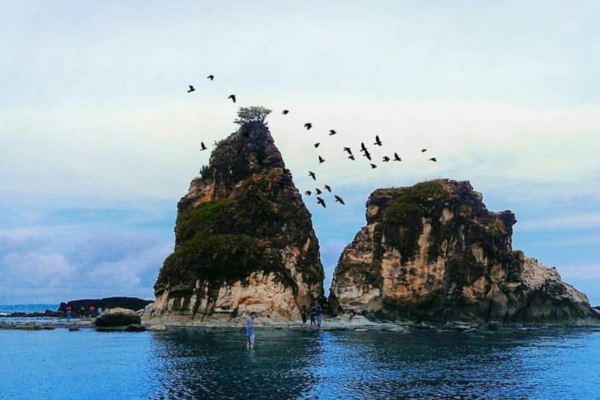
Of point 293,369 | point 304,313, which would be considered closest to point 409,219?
point 304,313

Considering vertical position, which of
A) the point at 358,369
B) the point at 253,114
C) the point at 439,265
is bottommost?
the point at 358,369

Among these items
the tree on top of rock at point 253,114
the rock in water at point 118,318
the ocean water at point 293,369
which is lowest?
the ocean water at point 293,369

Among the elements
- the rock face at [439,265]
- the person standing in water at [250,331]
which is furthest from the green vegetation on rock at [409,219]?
the person standing in water at [250,331]

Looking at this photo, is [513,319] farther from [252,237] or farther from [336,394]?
[336,394]

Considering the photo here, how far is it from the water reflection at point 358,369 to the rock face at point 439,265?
31.9 meters

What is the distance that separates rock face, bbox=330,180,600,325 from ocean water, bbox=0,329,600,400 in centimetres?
3124

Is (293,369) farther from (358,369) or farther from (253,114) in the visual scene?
(253,114)

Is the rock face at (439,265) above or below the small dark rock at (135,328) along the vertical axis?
above

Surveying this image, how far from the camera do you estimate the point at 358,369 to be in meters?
39.1

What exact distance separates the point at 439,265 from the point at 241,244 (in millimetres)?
28365

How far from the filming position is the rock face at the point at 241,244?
279 feet

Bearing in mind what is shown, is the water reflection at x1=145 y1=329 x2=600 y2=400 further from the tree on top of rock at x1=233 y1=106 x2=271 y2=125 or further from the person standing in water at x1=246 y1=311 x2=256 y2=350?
the tree on top of rock at x1=233 y1=106 x2=271 y2=125

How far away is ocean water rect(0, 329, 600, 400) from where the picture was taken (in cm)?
3072

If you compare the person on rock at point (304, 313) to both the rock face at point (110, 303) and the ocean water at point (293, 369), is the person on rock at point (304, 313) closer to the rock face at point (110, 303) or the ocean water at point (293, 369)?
the ocean water at point (293, 369)
